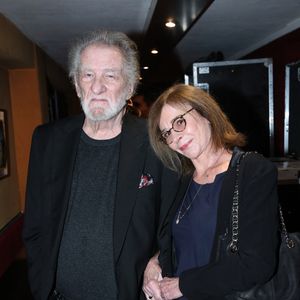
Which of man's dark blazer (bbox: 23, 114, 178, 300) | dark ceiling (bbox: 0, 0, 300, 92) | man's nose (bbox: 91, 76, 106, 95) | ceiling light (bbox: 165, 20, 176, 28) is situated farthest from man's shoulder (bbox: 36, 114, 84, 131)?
ceiling light (bbox: 165, 20, 176, 28)

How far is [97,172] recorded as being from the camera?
1476 millimetres

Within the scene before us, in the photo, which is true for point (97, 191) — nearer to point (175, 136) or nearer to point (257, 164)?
point (175, 136)

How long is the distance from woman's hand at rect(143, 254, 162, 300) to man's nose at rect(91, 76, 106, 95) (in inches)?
29.2

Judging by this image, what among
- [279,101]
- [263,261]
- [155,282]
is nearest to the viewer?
[263,261]

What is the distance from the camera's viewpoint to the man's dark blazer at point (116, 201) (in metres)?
1.44

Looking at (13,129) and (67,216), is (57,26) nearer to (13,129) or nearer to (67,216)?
(13,129)

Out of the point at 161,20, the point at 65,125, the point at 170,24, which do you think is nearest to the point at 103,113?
the point at 65,125

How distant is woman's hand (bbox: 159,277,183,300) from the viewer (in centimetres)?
125

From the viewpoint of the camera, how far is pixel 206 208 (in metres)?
1.26

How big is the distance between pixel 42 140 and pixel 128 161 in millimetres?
389

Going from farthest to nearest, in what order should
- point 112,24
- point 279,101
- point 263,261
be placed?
point 279,101 < point 112,24 < point 263,261

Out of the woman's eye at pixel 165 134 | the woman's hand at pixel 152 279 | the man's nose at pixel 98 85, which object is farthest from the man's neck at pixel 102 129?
the woman's hand at pixel 152 279

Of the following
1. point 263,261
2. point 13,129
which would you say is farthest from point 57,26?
point 263,261

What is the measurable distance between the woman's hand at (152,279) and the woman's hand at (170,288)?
38mm
